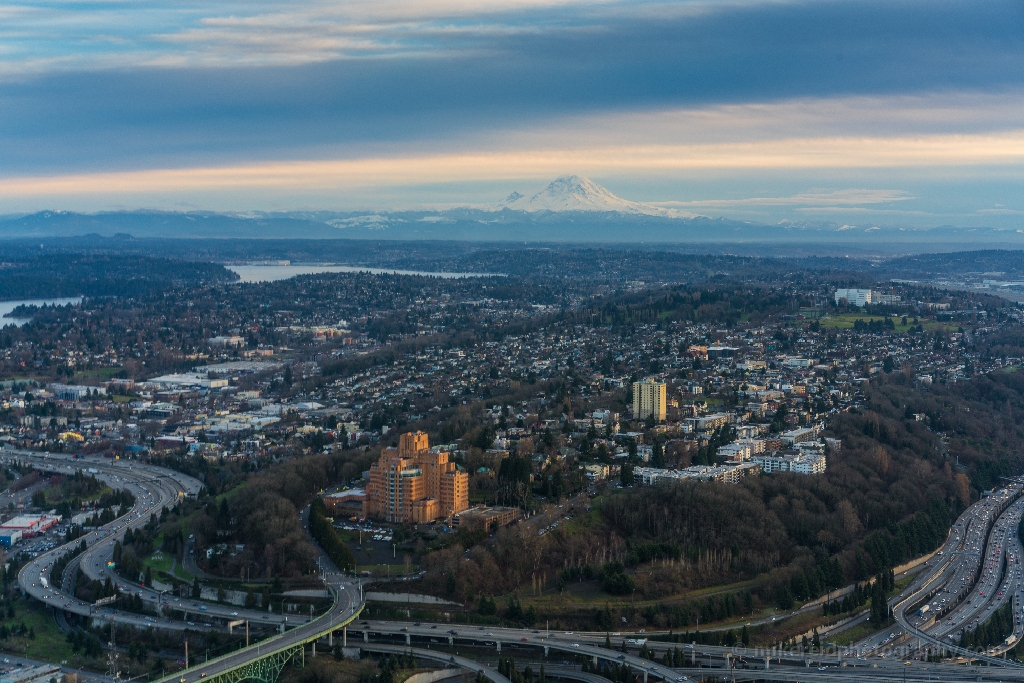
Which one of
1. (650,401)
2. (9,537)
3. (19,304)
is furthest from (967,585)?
(19,304)

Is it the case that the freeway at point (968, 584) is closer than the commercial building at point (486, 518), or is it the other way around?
the freeway at point (968, 584)

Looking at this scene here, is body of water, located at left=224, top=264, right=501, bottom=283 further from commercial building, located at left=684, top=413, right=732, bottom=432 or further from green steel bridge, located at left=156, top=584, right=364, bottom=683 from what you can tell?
green steel bridge, located at left=156, top=584, right=364, bottom=683

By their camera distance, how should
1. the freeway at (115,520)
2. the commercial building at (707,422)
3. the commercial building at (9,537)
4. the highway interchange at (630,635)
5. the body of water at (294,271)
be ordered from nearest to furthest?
the highway interchange at (630,635) → the freeway at (115,520) → the commercial building at (9,537) → the commercial building at (707,422) → the body of water at (294,271)

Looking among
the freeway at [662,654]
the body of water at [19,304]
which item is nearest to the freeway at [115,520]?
the freeway at [662,654]

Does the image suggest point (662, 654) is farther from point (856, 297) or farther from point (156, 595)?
point (856, 297)

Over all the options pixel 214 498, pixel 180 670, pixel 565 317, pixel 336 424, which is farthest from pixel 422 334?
pixel 180 670

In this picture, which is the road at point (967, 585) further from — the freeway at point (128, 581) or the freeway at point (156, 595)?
the freeway at point (128, 581)
